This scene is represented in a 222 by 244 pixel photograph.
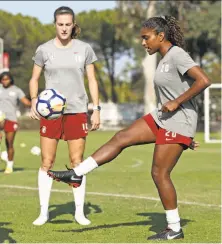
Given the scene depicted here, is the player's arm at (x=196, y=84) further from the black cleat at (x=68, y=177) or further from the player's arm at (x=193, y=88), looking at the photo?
the black cleat at (x=68, y=177)

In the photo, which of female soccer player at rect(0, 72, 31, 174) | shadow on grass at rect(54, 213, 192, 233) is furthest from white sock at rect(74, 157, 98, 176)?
female soccer player at rect(0, 72, 31, 174)

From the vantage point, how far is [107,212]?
1027cm

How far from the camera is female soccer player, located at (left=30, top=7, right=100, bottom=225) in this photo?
914 cm

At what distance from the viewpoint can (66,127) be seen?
925 cm

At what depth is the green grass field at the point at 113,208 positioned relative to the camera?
331 inches

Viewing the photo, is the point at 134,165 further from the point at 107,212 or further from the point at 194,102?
the point at 194,102

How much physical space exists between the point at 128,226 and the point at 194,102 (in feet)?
6.03

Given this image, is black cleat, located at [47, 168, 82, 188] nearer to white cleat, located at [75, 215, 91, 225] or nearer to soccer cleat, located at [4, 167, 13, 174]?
white cleat, located at [75, 215, 91, 225]

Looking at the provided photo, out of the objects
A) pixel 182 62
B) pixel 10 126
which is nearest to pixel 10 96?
pixel 10 126

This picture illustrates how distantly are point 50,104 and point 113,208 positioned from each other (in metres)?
2.74

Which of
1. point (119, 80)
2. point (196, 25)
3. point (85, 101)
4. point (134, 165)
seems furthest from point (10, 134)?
point (119, 80)

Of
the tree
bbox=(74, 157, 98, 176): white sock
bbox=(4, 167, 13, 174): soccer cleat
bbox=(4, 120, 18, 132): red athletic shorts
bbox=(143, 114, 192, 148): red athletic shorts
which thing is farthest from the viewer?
the tree

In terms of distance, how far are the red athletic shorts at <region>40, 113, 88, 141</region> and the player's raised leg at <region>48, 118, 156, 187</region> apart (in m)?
1.20

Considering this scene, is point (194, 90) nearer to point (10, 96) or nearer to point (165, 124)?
point (165, 124)
